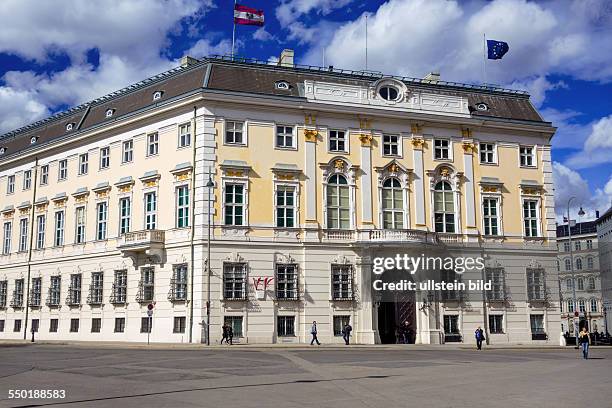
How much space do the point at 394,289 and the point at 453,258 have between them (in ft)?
16.5

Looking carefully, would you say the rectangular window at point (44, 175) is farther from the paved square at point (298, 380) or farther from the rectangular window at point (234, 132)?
the paved square at point (298, 380)

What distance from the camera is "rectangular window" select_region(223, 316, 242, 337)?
46.6m

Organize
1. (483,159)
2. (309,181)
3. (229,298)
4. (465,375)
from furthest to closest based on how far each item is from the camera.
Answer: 1. (483,159)
2. (309,181)
3. (229,298)
4. (465,375)

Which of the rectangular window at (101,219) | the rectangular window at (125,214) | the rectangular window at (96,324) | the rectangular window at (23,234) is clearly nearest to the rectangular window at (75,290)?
the rectangular window at (96,324)

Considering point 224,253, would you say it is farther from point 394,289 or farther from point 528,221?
point 528,221

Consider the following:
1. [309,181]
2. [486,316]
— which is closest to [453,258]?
[486,316]

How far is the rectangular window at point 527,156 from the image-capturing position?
56.5 metres

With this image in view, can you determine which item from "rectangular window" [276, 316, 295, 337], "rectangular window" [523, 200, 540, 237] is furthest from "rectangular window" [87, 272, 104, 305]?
"rectangular window" [523, 200, 540, 237]

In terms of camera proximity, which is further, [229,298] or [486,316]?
[486,316]

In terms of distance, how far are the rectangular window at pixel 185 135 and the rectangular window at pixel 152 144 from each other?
236cm

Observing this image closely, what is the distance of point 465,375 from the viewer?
83.6 ft

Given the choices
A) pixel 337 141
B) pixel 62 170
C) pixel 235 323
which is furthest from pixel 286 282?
pixel 62 170

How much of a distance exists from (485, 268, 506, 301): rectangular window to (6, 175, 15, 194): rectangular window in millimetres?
39732

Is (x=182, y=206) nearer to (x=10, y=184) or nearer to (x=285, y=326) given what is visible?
(x=285, y=326)
